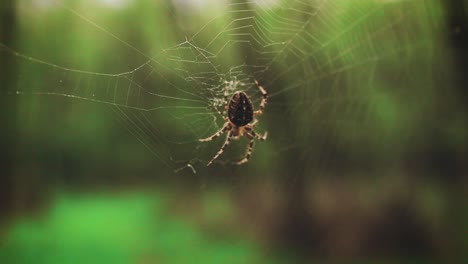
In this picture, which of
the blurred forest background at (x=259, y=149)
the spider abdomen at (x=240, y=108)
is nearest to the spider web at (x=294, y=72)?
the blurred forest background at (x=259, y=149)

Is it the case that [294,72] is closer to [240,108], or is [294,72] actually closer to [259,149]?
[259,149]

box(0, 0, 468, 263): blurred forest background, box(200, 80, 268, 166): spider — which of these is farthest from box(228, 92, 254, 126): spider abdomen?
box(0, 0, 468, 263): blurred forest background

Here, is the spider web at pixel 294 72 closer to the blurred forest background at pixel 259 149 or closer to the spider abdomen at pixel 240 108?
A: the blurred forest background at pixel 259 149

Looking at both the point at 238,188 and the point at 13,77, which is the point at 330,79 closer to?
the point at 238,188

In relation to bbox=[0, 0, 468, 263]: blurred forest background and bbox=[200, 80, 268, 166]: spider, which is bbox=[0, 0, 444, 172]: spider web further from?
bbox=[200, 80, 268, 166]: spider

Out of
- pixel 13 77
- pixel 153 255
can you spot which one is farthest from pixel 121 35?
pixel 153 255
